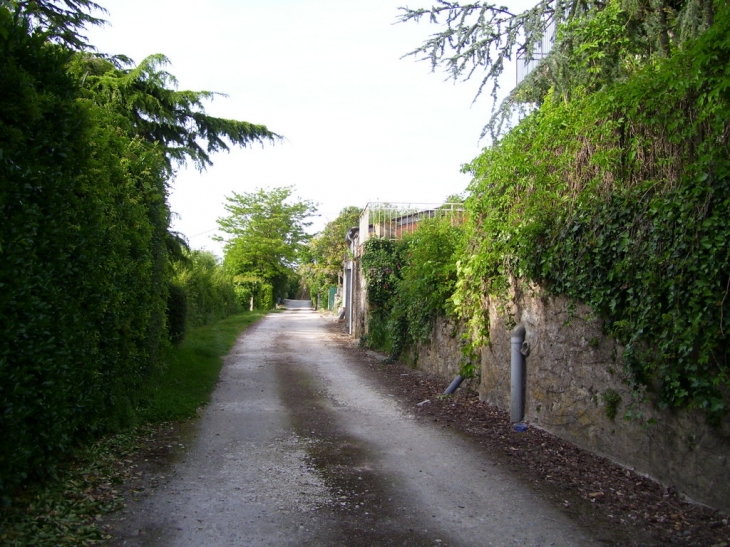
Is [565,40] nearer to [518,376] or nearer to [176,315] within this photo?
[518,376]

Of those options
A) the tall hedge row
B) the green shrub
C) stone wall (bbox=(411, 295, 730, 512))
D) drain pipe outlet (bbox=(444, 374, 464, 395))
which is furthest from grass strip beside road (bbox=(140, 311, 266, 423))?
stone wall (bbox=(411, 295, 730, 512))

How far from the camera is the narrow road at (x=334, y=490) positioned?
4.04 m

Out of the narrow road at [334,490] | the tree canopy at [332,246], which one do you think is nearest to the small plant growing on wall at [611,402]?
the narrow road at [334,490]

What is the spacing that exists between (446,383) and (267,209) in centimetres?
3928

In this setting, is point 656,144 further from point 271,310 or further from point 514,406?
point 271,310

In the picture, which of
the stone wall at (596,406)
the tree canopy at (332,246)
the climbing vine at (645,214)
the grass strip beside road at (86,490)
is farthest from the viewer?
the tree canopy at (332,246)

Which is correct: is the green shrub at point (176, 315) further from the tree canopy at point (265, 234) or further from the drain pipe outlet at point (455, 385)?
the tree canopy at point (265, 234)

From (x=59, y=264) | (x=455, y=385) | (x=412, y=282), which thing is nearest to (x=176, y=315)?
(x=412, y=282)

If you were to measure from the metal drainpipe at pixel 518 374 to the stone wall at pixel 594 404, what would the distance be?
0.09m

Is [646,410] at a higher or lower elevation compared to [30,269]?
lower

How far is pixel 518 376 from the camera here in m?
7.54

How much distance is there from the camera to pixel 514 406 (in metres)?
7.53

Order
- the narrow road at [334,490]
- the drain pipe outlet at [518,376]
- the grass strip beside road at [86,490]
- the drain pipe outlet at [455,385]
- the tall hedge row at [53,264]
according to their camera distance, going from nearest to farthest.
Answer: the grass strip beside road at [86,490] < the tall hedge row at [53,264] < the narrow road at [334,490] < the drain pipe outlet at [518,376] < the drain pipe outlet at [455,385]

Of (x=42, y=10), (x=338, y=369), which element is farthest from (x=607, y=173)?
(x=42, y=10)
